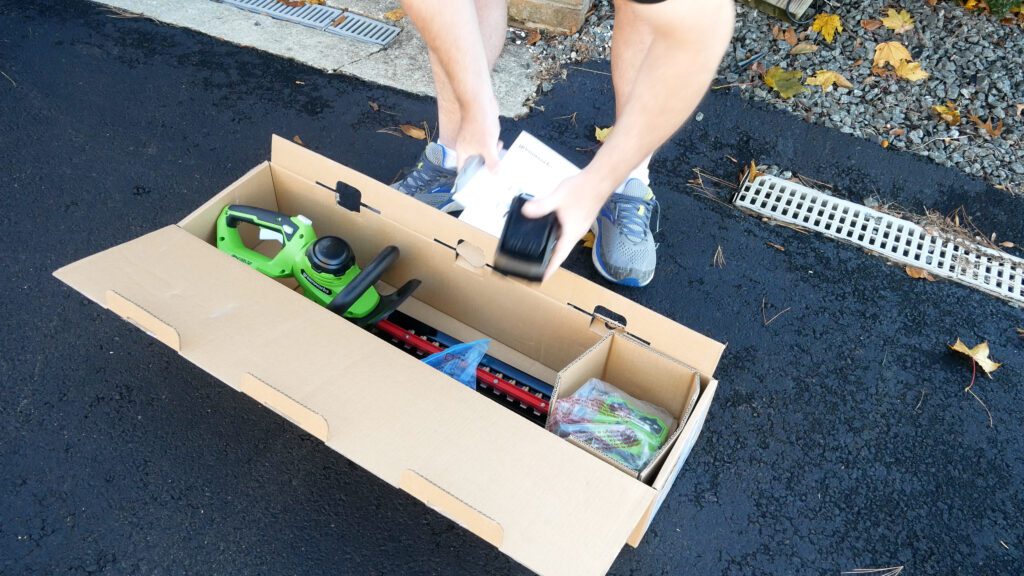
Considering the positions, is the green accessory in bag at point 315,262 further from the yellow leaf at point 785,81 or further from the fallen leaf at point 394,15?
the yellow leaf at point 785,81

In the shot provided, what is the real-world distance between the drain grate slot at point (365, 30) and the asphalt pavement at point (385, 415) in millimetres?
295

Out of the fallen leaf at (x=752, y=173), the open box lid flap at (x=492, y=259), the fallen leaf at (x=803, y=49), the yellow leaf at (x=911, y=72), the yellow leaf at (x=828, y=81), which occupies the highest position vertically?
the yellow leaf at (x=911, y=72)

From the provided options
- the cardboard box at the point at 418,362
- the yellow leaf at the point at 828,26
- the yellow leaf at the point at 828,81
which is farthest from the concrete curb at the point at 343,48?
the yellow leaf at the point at 828,26

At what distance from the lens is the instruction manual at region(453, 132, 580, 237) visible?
64.7 inches

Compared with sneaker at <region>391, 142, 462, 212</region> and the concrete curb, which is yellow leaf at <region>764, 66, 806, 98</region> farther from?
sneaker at <region>391, 142, 462, 212</region>

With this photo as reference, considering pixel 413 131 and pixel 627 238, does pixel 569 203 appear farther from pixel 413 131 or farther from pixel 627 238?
pixel 413 131

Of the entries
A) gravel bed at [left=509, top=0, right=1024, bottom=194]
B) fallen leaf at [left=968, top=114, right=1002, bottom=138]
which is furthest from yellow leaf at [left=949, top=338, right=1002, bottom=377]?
fallen leaf at [left=968, top=114, right=1002, bottom=138]

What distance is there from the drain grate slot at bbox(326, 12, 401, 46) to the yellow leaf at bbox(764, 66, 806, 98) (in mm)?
1452

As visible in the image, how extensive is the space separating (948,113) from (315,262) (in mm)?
2259

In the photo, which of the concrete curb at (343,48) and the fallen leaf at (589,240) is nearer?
the fallen leaf at (589,240)

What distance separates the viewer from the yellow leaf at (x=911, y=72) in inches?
99.0

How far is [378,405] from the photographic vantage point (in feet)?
4.13

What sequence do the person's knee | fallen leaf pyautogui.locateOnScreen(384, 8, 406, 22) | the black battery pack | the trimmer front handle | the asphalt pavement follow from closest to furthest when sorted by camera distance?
the person's knee → the black battery pack → the asphalt pavement → the trimmer front handle → fallen leaf pyautogui.locateOnScreen(384, 8, 406, 22)

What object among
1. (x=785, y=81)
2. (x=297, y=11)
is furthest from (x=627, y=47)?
(x=297, y=11)
